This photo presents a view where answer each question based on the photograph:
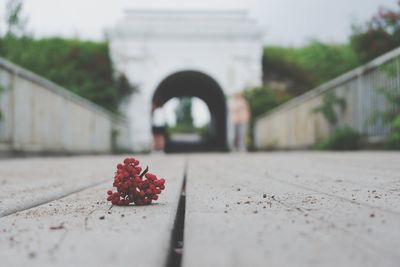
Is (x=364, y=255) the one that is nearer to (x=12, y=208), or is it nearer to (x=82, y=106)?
(x=12, y=208)

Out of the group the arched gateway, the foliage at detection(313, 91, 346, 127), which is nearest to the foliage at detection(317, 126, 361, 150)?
the foliage at detection(313, 91, 346, 127)

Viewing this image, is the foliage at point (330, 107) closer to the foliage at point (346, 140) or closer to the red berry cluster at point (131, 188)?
the foliage at point (346, 140)

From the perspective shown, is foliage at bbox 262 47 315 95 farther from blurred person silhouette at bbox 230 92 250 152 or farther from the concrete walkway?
the concrete walkway

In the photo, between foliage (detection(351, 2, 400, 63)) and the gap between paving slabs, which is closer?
the gap between paving slabs

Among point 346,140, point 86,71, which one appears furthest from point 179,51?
point 346,140

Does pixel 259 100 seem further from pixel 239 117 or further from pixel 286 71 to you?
pixel 286 71

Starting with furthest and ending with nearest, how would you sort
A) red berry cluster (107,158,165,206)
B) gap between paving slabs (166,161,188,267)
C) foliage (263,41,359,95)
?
foliage (263,41,359,95) → red berry cluster (107,158,165,206) → gap between paving slabs (166,161,188,267)
